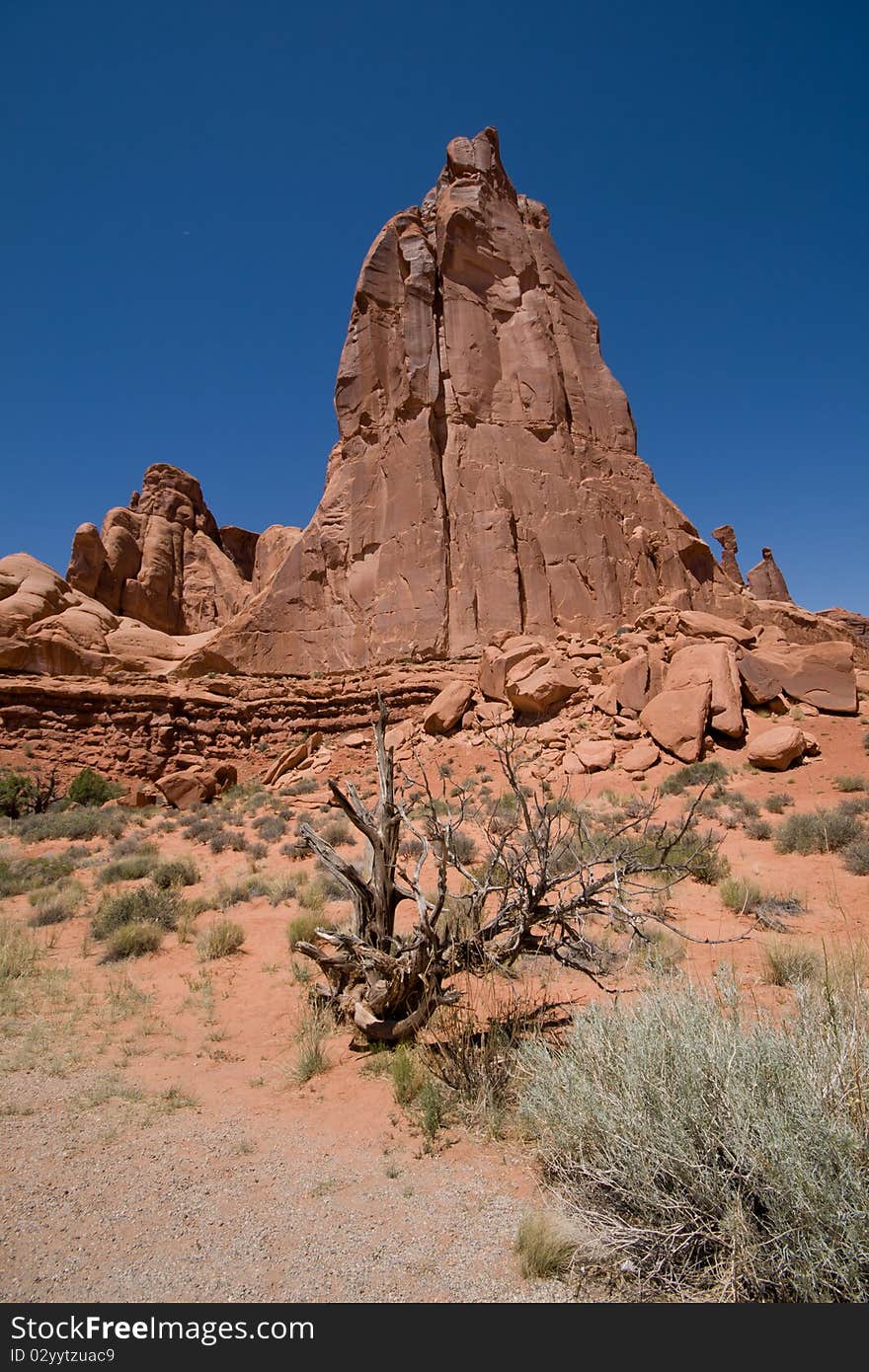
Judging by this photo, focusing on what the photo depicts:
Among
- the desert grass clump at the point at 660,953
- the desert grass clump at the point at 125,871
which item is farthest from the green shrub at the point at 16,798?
the desert grass clump at the point at 660,953

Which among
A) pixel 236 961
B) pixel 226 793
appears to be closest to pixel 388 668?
pixel 226 793

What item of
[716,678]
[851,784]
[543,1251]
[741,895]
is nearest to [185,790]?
[716,678]

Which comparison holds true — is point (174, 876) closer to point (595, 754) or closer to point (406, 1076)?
point (406, 1076)

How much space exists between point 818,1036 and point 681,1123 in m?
0.69

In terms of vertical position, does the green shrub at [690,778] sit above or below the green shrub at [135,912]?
above

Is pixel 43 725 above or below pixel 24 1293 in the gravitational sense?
above

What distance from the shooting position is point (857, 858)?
827cm

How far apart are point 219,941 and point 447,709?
A: 12.3 meters

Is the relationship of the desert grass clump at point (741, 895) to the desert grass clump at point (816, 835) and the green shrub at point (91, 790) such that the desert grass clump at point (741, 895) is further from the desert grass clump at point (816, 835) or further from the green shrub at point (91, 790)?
the green shrub at point (91, 790)

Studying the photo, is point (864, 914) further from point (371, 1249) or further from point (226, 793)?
point (226, 793)

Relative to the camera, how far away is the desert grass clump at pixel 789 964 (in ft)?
16.2

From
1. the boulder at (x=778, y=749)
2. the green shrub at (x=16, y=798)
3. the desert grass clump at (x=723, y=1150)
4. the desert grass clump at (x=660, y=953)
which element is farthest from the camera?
the green shrub at (x=16, y=798)

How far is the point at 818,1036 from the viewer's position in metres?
2.69

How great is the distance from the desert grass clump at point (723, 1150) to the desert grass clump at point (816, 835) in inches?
270
